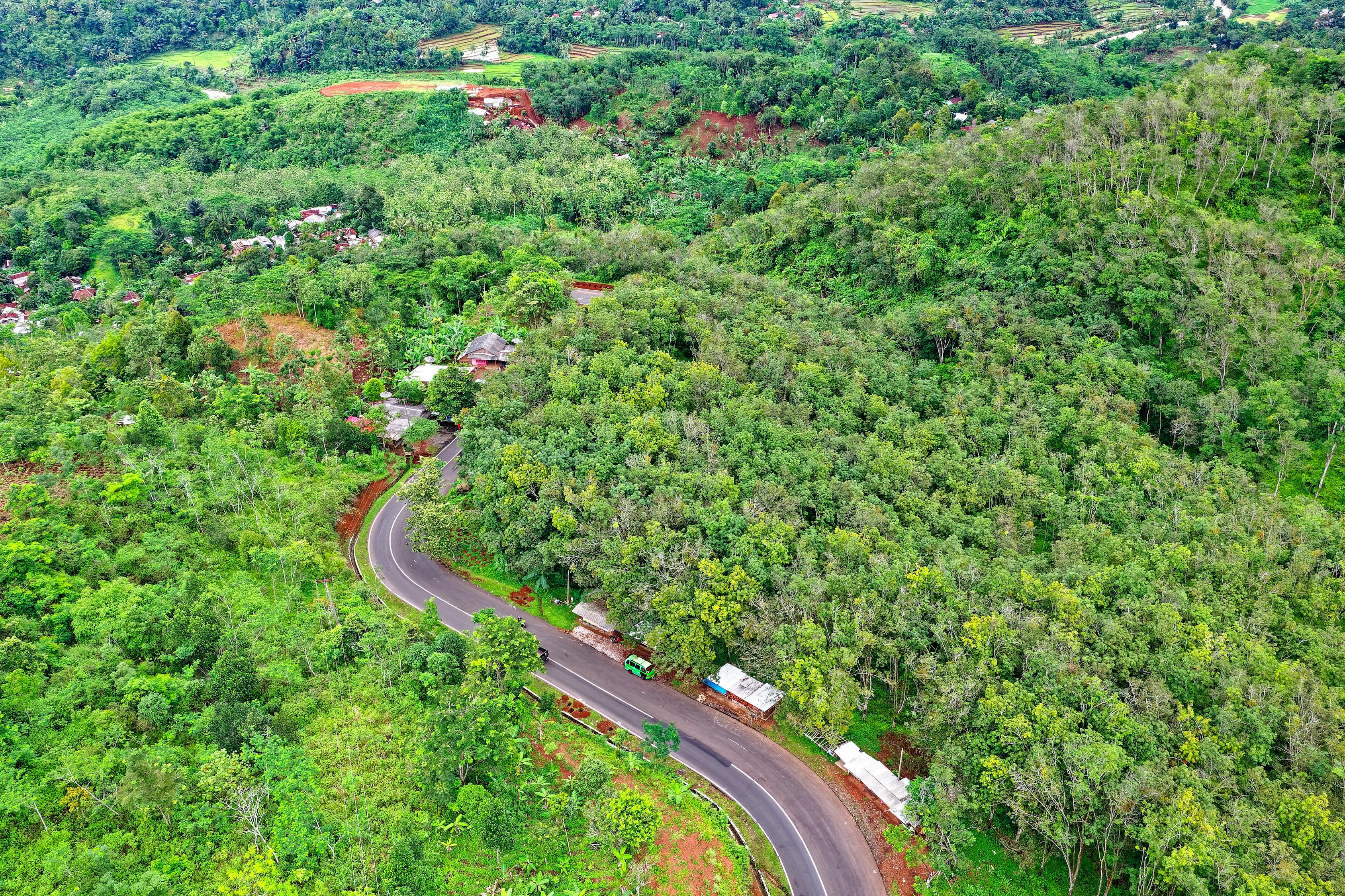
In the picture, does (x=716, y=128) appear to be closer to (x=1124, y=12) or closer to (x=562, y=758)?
(x=1124, y=12)

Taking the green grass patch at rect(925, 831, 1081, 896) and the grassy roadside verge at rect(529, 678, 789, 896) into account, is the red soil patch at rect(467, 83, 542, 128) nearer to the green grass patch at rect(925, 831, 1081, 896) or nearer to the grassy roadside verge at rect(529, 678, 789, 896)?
the grassy roadside verge at rect(529, 678, 789, 896)

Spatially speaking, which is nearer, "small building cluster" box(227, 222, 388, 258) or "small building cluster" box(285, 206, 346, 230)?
"small building cluster" box(227, 222, 388, 258)

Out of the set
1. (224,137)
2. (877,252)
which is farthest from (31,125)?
(877,252)

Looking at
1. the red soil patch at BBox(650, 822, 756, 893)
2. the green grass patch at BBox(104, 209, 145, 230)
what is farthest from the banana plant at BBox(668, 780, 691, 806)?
the green grass patch at BBox(104, 209, 145, 230)

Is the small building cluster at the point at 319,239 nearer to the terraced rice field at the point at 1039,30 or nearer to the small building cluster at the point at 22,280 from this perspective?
the small building cluster at the point at 22,280

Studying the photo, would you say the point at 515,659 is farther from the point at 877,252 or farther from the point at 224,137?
the point at 224,137
